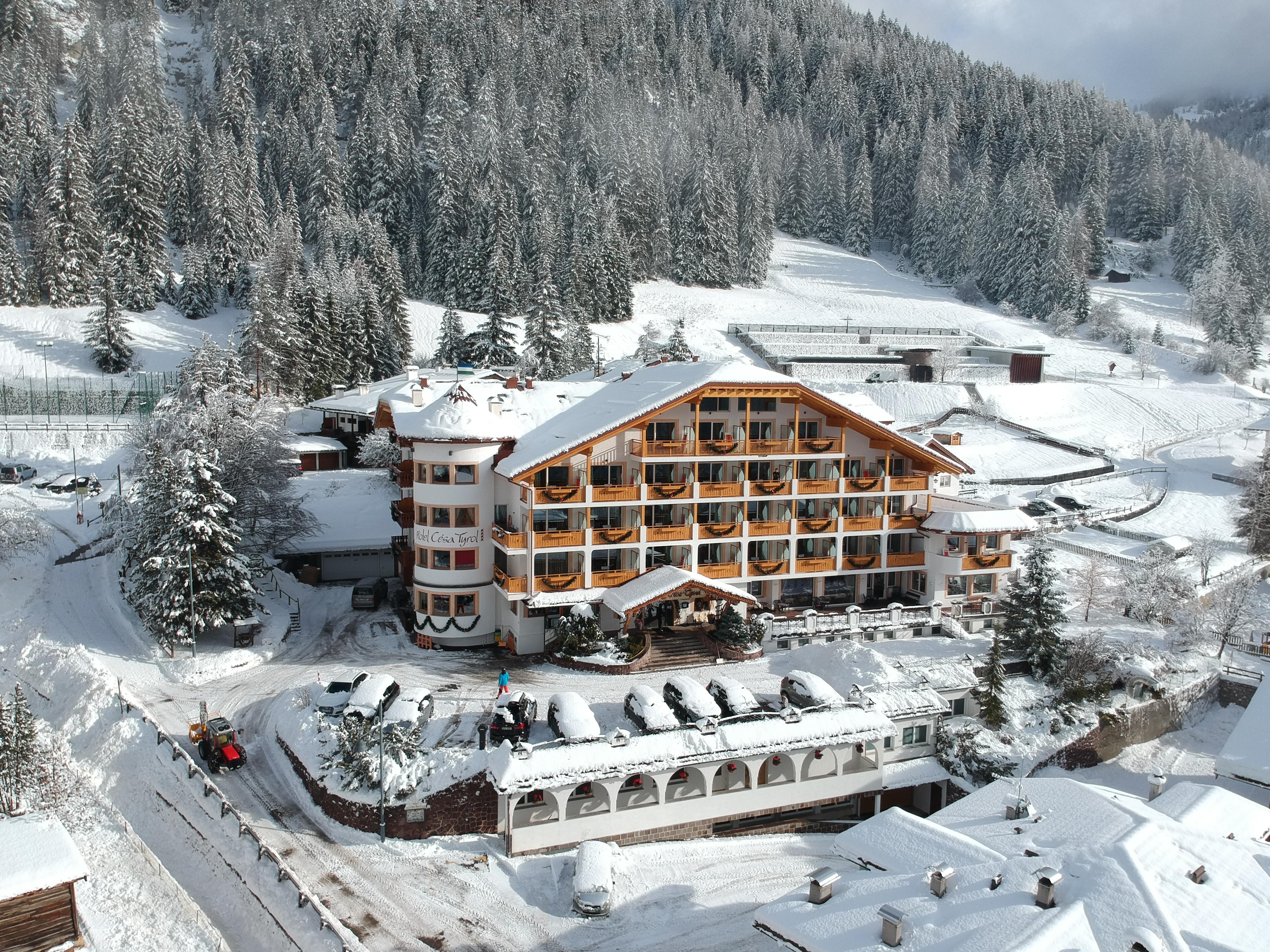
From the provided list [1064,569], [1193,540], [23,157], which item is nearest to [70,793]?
[1064,569]

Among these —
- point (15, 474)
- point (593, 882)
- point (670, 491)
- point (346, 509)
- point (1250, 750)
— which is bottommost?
point (593, 882)

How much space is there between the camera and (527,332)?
7869 centimetres

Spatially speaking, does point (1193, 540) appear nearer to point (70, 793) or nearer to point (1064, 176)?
point (70, 793)

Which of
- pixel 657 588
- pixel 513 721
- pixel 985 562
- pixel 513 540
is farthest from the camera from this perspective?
pixel 985 562

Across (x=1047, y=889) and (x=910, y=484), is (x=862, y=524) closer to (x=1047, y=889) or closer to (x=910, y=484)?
(x=910, y=484)

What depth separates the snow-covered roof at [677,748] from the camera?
83.6 feet

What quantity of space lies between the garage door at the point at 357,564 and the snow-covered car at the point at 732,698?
902 inches

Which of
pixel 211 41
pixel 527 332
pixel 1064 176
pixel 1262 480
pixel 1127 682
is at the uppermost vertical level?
pixel 211 41

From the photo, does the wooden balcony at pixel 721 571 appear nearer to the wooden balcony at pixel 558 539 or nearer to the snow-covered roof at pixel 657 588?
the snow-covered roof at pixel 657 588

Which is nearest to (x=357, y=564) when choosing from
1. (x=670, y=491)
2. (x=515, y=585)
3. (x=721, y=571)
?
(x=515, y=585)

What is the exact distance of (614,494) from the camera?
37.4m

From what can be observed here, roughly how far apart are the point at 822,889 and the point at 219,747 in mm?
18733

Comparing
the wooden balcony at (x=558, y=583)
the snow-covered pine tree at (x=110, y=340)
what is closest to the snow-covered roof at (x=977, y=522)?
the wooden balcony at (x=558, y=583)

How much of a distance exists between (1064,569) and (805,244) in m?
98.6
